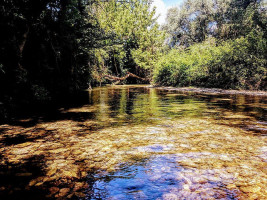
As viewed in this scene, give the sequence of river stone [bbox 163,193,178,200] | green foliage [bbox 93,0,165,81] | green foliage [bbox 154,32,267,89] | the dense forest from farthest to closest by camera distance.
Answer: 1. green foliage [bbox 93,0,165,81]
2. green foliage [bbox 154,32,267,89]
3. the dense forest
4. river stone [bbox 163,193,178,200]

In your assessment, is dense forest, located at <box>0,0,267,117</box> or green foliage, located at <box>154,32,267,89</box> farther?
green foliage, located at <box>154,32,267,89</box>

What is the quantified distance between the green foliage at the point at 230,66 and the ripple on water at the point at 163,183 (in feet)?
36.7

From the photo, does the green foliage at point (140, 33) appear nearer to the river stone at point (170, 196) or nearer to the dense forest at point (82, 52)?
the dense forest at point (82, 52)

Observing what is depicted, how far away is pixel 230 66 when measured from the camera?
1216 cm

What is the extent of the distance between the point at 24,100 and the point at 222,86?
39.9ft

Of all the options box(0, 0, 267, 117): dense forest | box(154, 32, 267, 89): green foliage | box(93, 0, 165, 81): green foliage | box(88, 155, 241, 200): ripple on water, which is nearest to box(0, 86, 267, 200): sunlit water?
box(88, 155, 241, 200): ripple on water

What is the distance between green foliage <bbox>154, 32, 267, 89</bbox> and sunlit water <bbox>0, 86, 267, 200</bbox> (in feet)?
29.2

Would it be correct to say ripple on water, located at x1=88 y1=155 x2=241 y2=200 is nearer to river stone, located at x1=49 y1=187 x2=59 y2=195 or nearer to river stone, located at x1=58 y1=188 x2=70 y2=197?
river stone, located at x1=58 y1=188 x2=70 y2=197

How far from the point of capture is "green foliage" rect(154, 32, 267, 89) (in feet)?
36.4

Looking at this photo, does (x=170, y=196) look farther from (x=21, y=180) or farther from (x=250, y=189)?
(x=21, y=180)

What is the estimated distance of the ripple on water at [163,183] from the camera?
168cm

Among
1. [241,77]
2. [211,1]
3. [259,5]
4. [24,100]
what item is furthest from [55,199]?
[211,1]

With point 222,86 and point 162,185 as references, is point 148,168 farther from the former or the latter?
point 222,86

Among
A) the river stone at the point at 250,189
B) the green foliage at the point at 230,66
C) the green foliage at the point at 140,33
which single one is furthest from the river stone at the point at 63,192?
the green foliage at the point at 140,33
